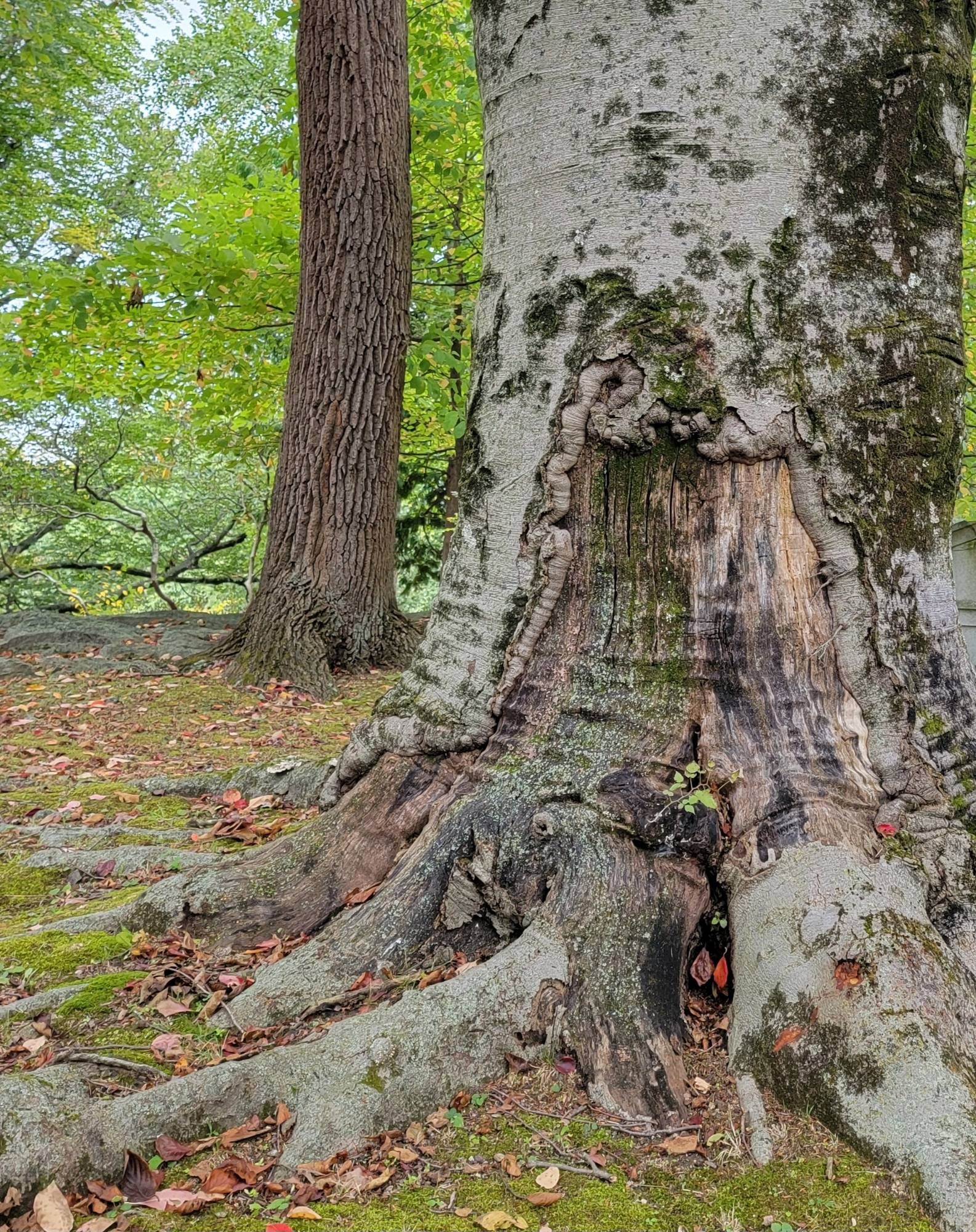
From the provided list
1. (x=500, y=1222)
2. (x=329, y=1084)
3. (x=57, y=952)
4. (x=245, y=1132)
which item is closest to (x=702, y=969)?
(x=500, y=1222)

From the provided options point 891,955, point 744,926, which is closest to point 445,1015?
point 744,926

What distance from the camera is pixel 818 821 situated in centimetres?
240

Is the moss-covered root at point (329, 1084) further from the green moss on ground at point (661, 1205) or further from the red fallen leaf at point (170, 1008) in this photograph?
the red fallen leaf at point (170, 1008)

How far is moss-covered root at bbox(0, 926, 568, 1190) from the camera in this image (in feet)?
6.45

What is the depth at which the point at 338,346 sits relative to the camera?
7609 millimetres

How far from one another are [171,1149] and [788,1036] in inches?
54.0

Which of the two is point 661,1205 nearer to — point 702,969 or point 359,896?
point 702,969

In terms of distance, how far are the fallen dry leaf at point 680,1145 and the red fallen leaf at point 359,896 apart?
41.8 inches

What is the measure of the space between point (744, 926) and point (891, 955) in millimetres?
346

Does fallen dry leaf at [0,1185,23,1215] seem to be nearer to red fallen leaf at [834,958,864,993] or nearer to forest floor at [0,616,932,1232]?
forest floor at [0,616,932,1232]

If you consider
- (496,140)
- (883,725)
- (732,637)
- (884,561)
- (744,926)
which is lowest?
(744,926)

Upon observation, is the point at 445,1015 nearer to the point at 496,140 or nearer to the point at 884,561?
the point at 884,561

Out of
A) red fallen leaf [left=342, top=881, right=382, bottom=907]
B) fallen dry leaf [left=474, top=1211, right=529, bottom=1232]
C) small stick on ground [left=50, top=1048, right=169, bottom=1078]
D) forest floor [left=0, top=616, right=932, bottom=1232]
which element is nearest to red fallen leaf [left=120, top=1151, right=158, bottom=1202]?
forest floor [left=0, top=616, right=932, bottom=1232]

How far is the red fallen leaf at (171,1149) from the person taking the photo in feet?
6.69
